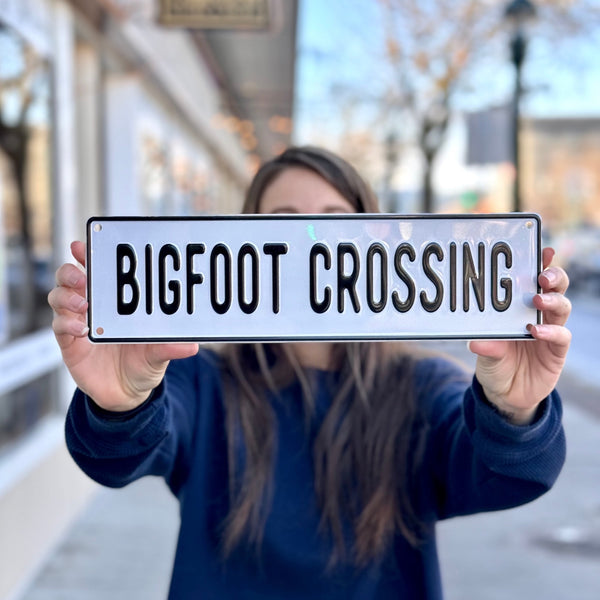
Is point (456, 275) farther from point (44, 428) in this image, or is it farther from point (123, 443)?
point (44, 428)

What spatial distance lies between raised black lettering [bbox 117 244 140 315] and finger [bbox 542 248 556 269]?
604 mm

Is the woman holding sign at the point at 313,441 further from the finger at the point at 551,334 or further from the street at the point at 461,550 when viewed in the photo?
the street at the point at 461,550

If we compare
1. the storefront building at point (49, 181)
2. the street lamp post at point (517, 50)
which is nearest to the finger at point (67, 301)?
the storefront building at point (49, 181)

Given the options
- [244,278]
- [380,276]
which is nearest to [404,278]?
[380,276]

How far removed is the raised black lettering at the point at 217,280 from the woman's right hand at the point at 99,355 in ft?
0.23

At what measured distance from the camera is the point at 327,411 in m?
1.79

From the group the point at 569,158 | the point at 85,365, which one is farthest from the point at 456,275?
the point at 569,158

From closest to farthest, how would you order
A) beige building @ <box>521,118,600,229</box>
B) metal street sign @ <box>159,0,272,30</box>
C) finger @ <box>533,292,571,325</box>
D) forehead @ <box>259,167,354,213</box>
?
1. finger @ <box>533,292,571,325</box>
2. forehead @ <box>259,167,354,213</box>
3. metal street sign @ <box>159,0,272,30</box>
4. beige building @ <box>521,118,600,229</box>

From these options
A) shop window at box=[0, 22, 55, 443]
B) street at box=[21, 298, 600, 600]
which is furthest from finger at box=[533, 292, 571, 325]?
shop window at box=[0, 22, 55, 443]

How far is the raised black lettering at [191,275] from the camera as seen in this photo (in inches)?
49.9

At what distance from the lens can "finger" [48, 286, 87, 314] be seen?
1.29 meters

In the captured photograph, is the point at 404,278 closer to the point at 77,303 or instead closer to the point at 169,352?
the point at 169,352

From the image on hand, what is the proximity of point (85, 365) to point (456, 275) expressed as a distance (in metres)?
0.61

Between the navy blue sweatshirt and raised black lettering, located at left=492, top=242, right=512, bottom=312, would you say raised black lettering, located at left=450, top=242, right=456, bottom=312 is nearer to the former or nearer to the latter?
raised black lettering, located at left=492, top=242, right=512, bottom=312
